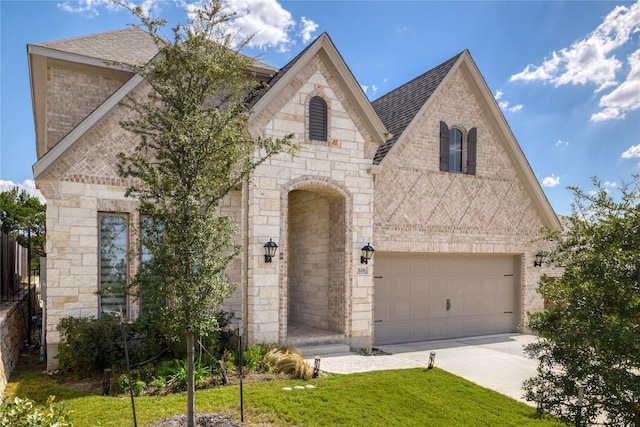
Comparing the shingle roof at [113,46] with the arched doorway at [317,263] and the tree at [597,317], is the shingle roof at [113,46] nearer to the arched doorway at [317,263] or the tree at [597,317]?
the arched doorway at [317,263]

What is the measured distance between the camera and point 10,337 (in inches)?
377

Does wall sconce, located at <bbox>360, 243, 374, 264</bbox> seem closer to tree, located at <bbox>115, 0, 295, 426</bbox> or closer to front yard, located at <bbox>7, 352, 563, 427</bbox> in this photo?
front yard, located at <bbox>7, 352, 563, 427</bbox>

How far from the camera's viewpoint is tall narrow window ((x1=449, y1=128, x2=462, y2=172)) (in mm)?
13616

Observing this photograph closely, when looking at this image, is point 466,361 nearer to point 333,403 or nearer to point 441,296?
point 441,296

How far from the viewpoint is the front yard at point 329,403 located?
6676mm

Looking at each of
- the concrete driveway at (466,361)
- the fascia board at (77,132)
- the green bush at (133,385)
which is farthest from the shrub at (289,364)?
the fascia board at (77,132)

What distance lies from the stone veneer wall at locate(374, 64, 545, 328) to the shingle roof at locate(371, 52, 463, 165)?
29 centimetres

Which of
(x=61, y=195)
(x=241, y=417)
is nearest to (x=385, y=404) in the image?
(x=241, y=417)

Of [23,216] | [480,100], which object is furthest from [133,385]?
[23,216]

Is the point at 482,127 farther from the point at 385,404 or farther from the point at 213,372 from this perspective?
the point at 213,372

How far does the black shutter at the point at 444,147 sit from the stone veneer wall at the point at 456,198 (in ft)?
0.53

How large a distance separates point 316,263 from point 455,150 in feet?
18.7

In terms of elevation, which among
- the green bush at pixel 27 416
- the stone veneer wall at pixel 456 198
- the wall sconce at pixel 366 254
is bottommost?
the green bush at pixel 27 416

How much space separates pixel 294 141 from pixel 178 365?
5651 mm
